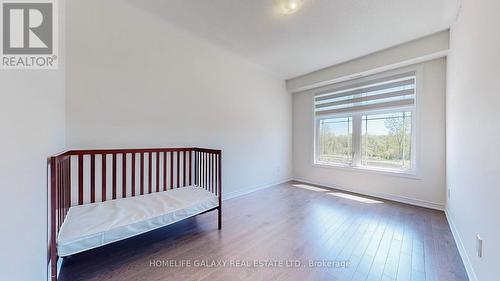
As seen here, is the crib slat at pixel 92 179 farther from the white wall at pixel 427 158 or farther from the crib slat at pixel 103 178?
the white wall at pixel 427 158

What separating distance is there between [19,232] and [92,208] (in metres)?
0.93

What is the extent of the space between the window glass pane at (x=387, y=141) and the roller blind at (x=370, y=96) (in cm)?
20

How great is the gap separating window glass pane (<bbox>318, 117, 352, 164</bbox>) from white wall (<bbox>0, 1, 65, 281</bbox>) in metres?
4.09

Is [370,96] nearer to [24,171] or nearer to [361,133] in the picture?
[361,133]

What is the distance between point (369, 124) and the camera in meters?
3.44

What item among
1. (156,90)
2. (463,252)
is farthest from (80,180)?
(463,252)

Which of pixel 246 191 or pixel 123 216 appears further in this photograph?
pixel 246 191

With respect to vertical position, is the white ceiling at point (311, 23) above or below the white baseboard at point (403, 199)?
above

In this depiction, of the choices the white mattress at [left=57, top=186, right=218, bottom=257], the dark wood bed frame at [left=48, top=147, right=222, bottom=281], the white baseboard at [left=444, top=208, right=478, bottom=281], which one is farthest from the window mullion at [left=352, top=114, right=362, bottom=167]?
the white mattress at [left=57, top=186, right=218, bottom=257]

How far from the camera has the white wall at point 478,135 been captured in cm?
105

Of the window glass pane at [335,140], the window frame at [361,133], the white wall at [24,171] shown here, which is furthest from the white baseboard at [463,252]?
the white wall at [24,171]

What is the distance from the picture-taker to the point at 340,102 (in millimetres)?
3809

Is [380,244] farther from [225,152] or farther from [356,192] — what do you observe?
[225,152]

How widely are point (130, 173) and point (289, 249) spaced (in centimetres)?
188
